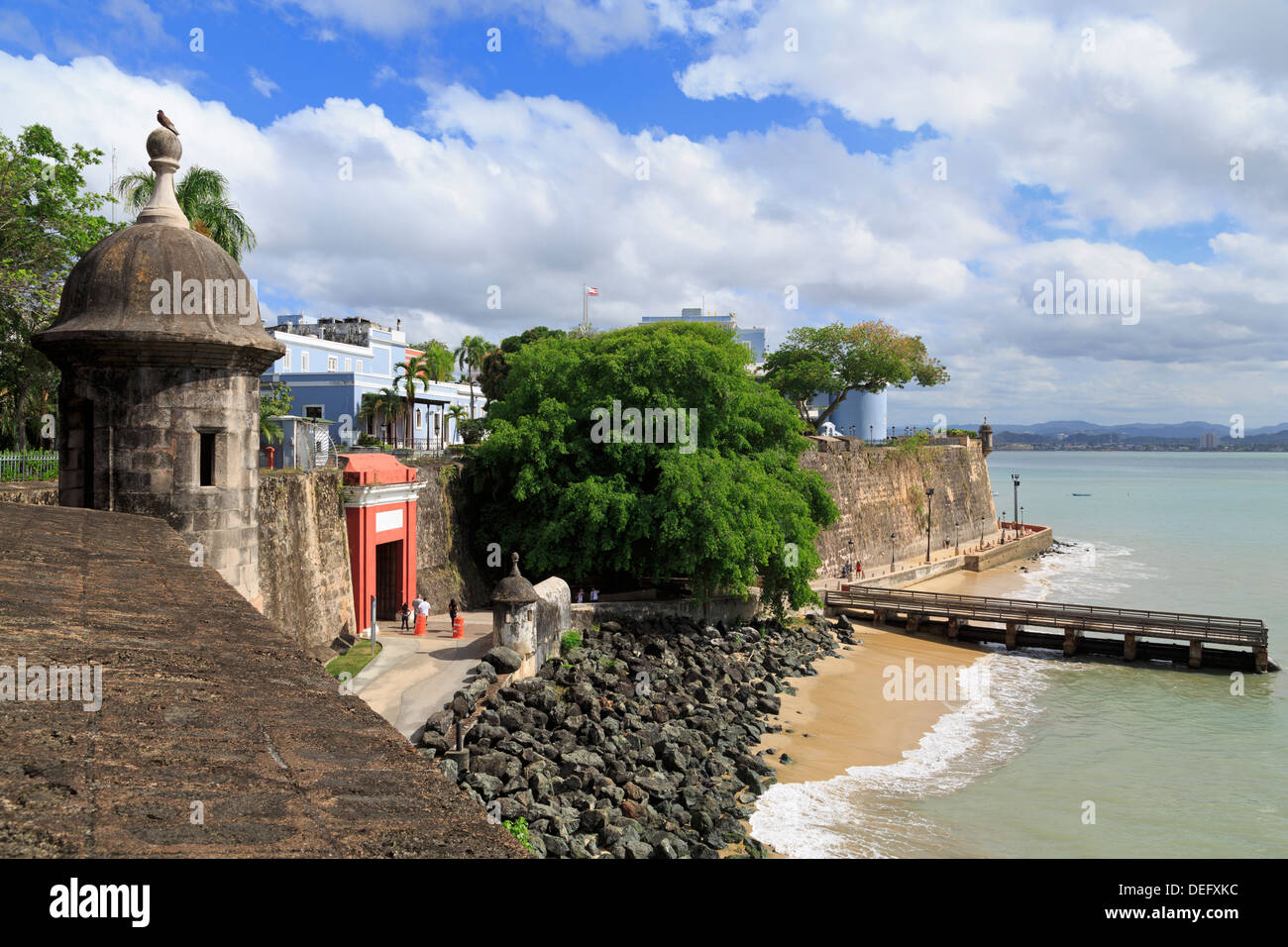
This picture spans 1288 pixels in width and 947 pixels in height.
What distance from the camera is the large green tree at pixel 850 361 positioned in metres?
58.9

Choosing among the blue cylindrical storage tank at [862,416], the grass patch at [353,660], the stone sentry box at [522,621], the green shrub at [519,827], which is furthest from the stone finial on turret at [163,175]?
the blue cylindrical storage tank at [862,416]

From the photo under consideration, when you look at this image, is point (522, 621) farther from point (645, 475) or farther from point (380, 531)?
point (645, 475)

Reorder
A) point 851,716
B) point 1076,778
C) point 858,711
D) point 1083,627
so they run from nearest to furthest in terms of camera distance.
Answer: point 1076,778
point 851,716
point 858,711
point 1083,627

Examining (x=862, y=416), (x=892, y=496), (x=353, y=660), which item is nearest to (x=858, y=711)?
(x=353, y=660)

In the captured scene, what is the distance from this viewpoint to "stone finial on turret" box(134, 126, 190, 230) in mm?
9977

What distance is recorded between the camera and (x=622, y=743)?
18.5m

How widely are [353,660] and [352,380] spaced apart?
2966cm

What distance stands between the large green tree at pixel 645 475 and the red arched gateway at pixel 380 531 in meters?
3.82

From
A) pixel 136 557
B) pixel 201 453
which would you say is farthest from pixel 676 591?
pixel 136 557

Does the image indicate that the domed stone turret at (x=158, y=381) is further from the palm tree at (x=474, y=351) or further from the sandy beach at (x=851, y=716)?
the palm tree at (x=474, y=351)

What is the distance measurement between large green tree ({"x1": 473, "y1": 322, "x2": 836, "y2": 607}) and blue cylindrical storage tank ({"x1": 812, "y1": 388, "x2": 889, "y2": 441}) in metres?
70.6
